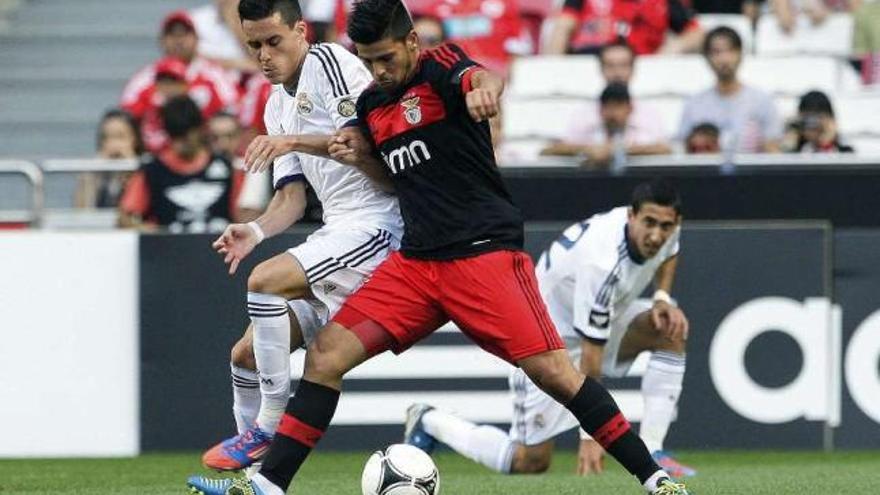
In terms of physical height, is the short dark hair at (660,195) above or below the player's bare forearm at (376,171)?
below

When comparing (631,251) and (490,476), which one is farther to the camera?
(490,476)

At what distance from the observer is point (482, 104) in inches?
283

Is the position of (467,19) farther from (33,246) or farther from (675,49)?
(33,246)

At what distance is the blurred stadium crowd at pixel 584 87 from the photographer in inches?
529

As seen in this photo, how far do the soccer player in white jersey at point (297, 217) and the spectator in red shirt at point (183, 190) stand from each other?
4.71 meters

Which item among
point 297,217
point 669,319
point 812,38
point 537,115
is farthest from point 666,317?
point 812,38

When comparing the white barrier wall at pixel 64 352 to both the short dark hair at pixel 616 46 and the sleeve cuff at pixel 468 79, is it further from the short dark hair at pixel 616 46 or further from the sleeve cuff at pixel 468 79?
the sleeve cuff at pixel 468 79

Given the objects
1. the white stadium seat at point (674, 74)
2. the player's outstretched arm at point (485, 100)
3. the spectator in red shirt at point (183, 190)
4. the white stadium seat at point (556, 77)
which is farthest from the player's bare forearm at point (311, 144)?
the white stadium seat at point (674, 74)

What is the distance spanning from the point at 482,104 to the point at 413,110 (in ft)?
1.98

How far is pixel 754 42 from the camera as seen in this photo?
53.4 ft

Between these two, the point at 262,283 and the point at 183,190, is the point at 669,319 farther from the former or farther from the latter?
the point at 183,190

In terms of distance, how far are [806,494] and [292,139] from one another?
293 cm

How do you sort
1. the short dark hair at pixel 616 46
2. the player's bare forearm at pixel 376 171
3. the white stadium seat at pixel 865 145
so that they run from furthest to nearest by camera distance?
the short dark hair at pixel 616 46 < the white stadium seat at pixel 865 145 < the player's bare forearm at pixel 376 171

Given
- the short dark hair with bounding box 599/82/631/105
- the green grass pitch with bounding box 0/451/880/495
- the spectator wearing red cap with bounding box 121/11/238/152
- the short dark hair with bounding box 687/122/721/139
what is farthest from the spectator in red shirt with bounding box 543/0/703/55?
the green grass pitch with bounding box 0/451/880/495
